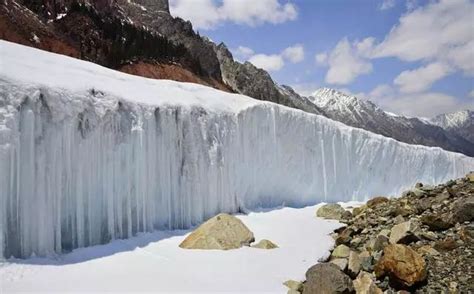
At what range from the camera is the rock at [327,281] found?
26.5 feet

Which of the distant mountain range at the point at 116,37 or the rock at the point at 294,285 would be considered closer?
the rock at the point at 294,285

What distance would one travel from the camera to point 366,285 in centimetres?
841

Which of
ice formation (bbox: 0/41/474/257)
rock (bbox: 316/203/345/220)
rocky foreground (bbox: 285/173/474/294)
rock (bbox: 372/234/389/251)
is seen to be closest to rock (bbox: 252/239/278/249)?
rocky foreground (bbox: 285/173/474/294)

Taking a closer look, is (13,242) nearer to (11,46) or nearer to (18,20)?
(11,46)

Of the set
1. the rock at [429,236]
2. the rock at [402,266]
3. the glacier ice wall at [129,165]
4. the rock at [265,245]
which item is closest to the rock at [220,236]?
the rock at [265,245]

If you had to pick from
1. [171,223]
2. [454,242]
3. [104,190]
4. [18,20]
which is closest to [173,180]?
[171,223]

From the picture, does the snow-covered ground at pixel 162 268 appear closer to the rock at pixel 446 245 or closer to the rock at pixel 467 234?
the rock at pixel 446 245

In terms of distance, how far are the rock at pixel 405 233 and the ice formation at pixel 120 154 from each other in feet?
17.0

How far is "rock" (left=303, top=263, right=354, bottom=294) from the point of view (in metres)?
8.09

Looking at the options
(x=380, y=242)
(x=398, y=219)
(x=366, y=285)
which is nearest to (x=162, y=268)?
(x=366, y=285)

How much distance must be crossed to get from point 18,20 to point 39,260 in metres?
26.4

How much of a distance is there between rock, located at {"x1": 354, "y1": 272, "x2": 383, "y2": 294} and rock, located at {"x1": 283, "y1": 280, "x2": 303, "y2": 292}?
1080 mm

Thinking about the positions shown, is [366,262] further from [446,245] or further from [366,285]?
[446,245]

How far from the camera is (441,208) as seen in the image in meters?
11.9
